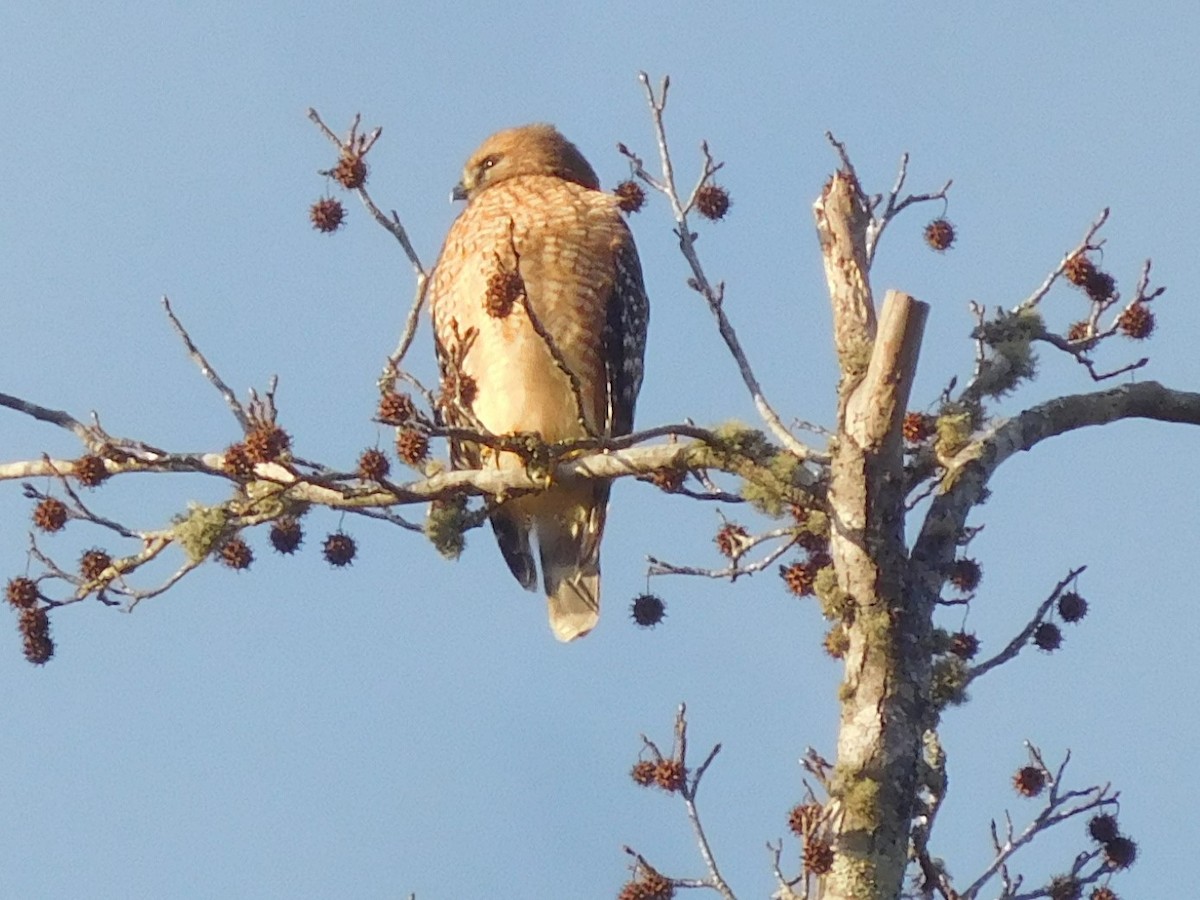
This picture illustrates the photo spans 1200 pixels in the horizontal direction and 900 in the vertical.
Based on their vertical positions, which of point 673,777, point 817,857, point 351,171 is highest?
→ point 351,171

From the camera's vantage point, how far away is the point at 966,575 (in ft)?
15.7

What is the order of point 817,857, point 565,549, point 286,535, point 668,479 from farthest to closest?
point 565,549, point 286,535, point 668,479, point 817,857

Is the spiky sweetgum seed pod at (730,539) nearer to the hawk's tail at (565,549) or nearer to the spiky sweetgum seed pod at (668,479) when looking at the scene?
the spiky sweetgum seed pod at (668,479)

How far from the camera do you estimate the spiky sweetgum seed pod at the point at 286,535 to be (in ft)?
16.7

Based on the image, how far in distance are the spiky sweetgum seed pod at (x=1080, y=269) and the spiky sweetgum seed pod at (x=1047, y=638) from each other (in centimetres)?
88

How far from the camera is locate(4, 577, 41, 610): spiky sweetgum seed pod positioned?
4930 millimetres

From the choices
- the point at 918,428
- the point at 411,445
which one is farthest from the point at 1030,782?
the point at 411,445

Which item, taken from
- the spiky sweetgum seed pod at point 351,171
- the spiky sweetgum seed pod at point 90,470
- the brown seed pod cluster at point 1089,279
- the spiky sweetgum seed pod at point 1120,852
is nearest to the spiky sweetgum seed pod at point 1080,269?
the brown seed pod cluster at point 1089,279

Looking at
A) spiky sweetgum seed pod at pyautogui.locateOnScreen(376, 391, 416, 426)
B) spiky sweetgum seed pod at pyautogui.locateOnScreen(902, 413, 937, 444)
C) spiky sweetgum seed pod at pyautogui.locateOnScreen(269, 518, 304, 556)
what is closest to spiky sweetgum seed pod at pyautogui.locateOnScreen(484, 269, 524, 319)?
spiky sweetgum seed pod at pyautogui.locateOnScreen(376, 391, 416, 426)

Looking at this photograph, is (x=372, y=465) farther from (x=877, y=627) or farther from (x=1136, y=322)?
(x=1136, y=322)

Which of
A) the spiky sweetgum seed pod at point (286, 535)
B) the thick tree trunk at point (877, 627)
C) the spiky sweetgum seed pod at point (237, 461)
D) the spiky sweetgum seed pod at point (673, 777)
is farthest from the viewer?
the spiky sweetgum seed pod at point (286, 535)

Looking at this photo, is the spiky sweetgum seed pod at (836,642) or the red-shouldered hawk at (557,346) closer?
the spiky sweetgum seed pod at (836,642)

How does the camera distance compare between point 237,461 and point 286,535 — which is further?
point 286,535

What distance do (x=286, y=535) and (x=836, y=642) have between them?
4.68 ft
